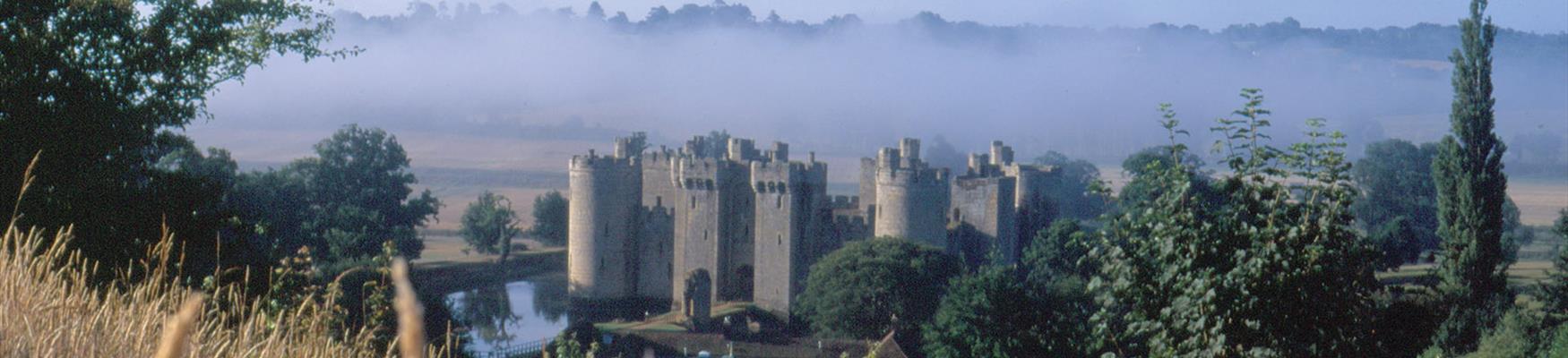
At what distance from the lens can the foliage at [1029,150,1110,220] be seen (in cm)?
5588

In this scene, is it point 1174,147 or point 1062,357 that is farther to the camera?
point 1062,357

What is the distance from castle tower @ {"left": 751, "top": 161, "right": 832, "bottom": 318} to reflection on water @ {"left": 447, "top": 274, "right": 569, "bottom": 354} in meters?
7.05

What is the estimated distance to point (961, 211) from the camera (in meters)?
50.9

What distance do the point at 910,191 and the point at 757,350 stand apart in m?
11.9

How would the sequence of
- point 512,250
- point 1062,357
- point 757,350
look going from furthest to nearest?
1. point 512,250
2. point 757,350
3. point 1062,357

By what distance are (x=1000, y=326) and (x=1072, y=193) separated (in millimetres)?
55978

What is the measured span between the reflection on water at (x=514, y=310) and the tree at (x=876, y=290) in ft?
27.2

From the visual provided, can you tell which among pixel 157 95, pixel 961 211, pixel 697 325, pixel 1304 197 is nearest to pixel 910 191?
pixel 961 211

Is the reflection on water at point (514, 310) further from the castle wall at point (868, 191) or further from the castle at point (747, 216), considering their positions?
the castle wall at point (868, 191)

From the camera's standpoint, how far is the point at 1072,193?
86750 mm

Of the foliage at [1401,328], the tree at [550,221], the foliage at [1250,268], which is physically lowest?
the tree at [550,221]

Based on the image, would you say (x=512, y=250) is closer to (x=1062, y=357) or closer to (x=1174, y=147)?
(x=1062, y=357)

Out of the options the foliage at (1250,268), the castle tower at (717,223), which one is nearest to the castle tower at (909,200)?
the castle tower at (717,223)

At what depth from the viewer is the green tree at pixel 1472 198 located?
100 ft
